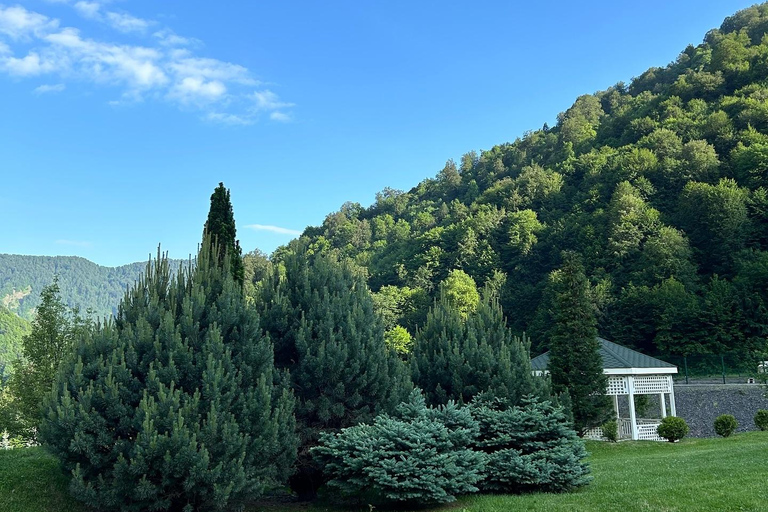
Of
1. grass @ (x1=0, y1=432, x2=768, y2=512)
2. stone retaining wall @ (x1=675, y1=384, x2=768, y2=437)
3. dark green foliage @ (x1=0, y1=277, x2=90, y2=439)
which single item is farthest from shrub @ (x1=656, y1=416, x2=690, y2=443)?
dark green foliage @ (x1=0, y1=277, x2=90, y2=439)

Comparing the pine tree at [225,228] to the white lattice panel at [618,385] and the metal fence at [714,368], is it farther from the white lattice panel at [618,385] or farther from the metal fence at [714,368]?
the metal fence at [714,368]

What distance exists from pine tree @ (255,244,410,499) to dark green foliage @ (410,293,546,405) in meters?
1.86

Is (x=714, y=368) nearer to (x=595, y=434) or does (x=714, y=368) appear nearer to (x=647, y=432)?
(x=647, y=432)

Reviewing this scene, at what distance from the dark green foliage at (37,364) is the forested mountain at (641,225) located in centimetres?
2460

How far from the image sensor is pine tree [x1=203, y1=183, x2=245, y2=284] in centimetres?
1312

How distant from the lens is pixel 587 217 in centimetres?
5744

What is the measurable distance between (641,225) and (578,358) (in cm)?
3202

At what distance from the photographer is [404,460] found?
30.5 ft

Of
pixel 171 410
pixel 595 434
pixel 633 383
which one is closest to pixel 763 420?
pixel 633 383

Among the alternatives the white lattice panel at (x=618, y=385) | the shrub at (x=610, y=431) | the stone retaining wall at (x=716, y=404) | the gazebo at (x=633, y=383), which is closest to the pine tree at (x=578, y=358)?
the shrub at (x=610, y=431)

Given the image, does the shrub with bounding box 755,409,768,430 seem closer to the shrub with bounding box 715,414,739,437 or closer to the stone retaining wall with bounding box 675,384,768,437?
the shrub with bounding box 715,414,739,437

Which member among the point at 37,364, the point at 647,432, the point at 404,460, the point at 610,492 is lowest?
the point at 647,432

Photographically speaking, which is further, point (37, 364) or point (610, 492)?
point (37, 364)

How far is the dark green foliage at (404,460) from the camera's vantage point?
927 centimetres
